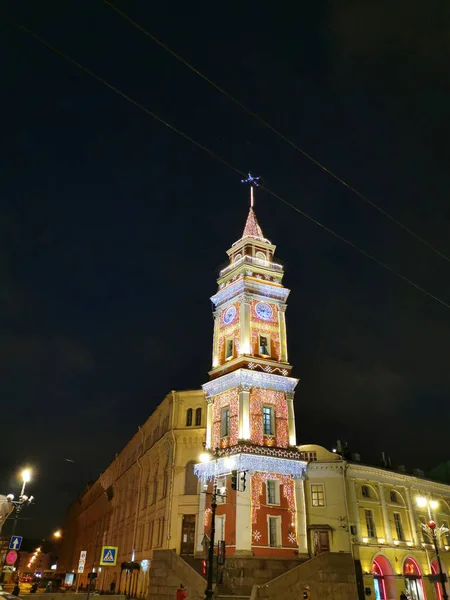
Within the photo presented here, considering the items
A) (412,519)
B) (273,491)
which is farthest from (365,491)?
(273,491)

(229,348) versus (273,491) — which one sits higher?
(229,348)

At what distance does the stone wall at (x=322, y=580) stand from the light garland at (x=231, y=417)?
9590 mm

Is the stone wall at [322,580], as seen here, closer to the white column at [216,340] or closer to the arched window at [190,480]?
the arched window at [190,480]

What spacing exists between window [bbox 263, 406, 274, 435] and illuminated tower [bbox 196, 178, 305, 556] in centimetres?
7

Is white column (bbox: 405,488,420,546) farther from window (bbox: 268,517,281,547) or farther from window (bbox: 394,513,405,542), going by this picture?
window (bbox: 268,517,281,547)

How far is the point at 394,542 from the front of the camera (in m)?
37.3

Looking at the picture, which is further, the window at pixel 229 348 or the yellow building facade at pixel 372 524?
the window at pixel 229 348

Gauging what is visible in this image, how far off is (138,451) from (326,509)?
77.1 feet

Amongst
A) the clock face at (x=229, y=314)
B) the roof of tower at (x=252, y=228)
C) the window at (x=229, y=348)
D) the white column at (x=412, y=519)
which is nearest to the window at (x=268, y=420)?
the window at (x=229, y=348)

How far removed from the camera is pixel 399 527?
126 feet

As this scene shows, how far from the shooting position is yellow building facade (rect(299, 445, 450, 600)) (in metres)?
35.0

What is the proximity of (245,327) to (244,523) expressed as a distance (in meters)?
14.2

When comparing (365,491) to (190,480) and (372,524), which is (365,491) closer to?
(372,524)

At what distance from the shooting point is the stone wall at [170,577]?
27844 mm
